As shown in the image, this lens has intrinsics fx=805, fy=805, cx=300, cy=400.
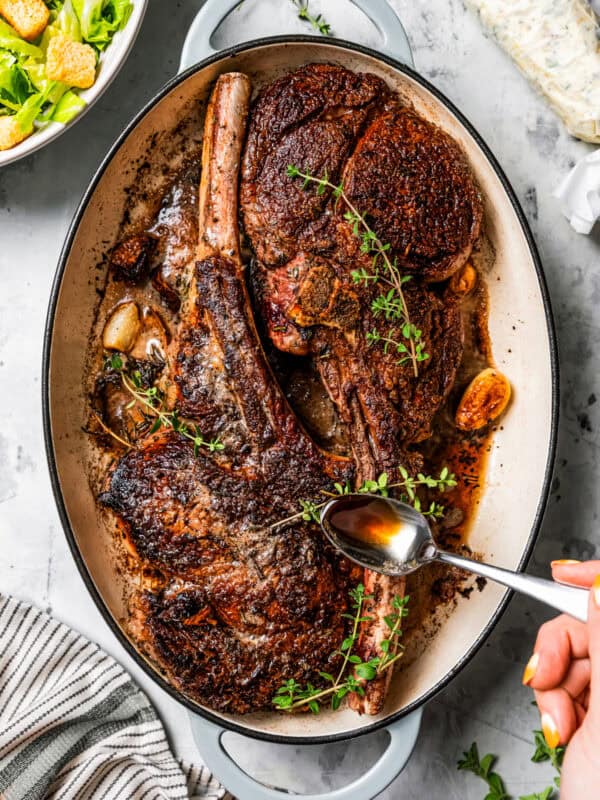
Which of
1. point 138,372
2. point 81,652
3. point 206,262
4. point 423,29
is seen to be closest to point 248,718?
point 81,652

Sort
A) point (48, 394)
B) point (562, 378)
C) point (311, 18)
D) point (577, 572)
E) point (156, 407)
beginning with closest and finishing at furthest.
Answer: point (577, 572), point (48, 394), point (156, 407), point (311, 18), point (562, 378)

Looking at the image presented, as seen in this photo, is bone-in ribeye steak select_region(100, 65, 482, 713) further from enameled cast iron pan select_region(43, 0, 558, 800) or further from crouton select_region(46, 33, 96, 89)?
crouton select_region(46, 33, 96, 89)

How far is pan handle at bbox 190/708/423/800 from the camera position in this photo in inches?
91.7

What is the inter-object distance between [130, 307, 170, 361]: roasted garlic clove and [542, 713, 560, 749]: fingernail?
4.82 ft

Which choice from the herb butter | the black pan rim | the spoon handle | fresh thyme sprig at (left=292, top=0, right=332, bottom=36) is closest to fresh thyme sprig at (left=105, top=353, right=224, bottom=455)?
the black pan rim

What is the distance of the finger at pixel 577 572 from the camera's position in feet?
6.36

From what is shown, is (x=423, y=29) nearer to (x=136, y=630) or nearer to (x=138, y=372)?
(x=138, y=372)

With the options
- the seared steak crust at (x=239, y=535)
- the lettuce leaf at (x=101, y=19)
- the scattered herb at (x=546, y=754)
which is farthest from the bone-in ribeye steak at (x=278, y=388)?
the scattered herb at (x=546, y=754)

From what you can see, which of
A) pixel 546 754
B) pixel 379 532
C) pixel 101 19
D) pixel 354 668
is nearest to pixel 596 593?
pixel 379 532

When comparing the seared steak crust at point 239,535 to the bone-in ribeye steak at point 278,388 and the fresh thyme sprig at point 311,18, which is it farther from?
the fresh thyme sprig at point 311,18

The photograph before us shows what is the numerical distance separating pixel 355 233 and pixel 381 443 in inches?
22.4

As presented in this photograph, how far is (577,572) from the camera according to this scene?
196cm

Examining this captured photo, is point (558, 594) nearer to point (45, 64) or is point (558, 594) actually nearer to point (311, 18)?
point (311, 18)

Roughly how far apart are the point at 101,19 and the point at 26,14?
22 cm
